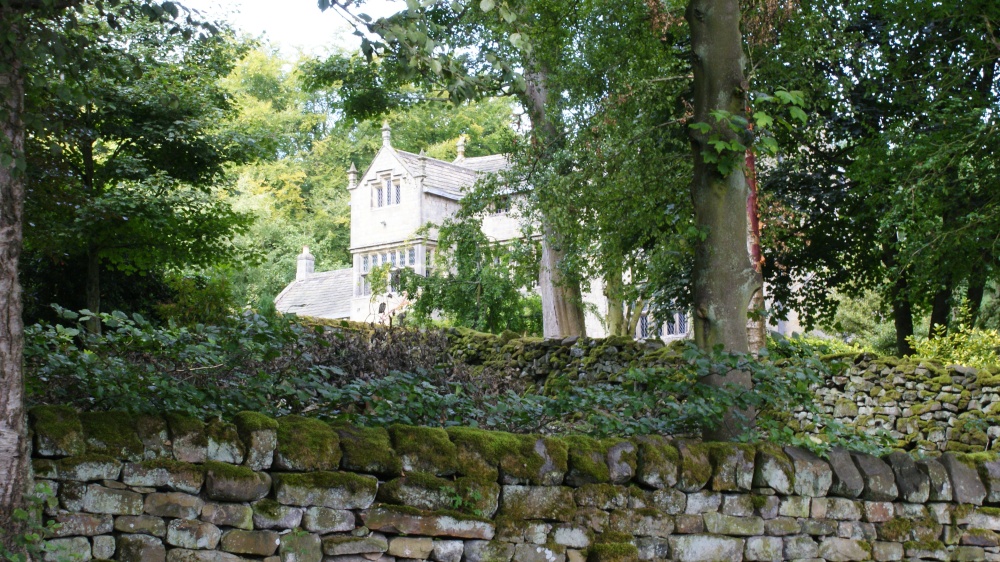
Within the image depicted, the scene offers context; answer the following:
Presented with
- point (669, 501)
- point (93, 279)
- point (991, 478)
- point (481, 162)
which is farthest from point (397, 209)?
point (669, 501)

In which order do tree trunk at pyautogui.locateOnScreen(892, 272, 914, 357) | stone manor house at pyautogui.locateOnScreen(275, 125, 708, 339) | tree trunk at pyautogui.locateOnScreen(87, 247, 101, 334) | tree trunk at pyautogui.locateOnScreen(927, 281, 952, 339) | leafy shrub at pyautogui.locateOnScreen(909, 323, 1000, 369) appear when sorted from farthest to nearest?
stone manor house at pyautogui.locateOnScreen(275, 125, 708, 339)
tree trunk at pyautogui.locateOnScreen(892, 272, 914, 357)
tree trunk at pyautogui.locateOnScreen(927, 281, 952, 339)
tree trunk at pyautogui.locateOnScreen(87, 247, 101, 334)
leafy shrub at pyautogui.locateOnScreen(909, 323, 1000, 369)

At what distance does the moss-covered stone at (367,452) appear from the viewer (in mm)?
4762

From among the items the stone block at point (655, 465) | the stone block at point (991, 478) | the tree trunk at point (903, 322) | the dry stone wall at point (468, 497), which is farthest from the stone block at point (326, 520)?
the tree trunk at point (903, 322)

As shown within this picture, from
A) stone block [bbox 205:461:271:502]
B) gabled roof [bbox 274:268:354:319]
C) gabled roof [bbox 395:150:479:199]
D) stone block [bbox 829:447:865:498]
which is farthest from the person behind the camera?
gabled roof [bbox 274:268:354:319]

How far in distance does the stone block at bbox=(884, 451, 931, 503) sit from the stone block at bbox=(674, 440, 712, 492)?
61.1 inches

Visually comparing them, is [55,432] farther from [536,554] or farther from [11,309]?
[536,554]

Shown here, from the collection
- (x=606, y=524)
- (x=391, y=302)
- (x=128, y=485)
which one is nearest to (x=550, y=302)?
(x=391, y=302)

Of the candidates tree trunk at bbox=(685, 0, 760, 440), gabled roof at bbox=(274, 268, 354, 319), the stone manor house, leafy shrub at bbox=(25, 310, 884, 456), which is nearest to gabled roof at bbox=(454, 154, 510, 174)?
the stone manor house

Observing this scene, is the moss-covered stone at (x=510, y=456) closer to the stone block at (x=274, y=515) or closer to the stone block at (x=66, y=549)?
the stone block at (x=274, y=515)

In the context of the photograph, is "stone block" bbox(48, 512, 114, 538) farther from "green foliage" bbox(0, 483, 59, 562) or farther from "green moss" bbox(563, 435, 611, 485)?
"green moss" bbox(563, 435, 611, 485)

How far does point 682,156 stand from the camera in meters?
10.3

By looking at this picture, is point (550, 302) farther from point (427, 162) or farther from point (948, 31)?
point (427, 162)

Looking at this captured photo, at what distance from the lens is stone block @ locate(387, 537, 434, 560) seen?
478 centimetres

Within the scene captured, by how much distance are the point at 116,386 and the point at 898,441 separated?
30.5ft
